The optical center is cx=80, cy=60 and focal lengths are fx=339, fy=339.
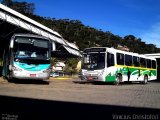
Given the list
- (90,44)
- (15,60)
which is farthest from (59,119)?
(90,44)

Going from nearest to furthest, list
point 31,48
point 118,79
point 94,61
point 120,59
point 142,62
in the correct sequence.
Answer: point 31,48, point 94,61, point 120,59, point 118,79, point 142,62

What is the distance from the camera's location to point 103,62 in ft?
78.0

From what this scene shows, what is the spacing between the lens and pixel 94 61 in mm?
24172

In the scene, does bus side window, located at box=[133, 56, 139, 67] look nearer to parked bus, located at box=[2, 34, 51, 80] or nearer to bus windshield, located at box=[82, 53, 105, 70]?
bus windshield, located at box=[82, 53, 105, 70]

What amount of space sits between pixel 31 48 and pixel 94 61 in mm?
5494

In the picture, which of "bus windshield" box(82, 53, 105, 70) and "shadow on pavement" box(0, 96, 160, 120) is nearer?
"shadow on pavement" box(0, 96, 160, 120)

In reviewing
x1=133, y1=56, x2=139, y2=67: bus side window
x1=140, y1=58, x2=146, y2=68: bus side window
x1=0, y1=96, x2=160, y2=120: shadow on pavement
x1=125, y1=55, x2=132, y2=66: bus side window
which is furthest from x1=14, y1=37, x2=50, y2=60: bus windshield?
x1=140, y1=58, x2=146, y2=68: bus side window

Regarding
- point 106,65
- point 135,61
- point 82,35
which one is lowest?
point 106,65

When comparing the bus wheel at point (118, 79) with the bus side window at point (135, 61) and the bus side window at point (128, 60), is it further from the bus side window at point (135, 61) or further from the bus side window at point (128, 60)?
the bus side window at point (135, 61)

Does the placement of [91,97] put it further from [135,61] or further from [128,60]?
[135,61]

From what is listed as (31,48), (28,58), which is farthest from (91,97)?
(31,48)

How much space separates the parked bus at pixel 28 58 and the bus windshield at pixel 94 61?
415 centimetres

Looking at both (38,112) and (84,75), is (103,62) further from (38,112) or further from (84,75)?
(38,112)

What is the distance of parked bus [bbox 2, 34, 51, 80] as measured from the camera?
19.8m
